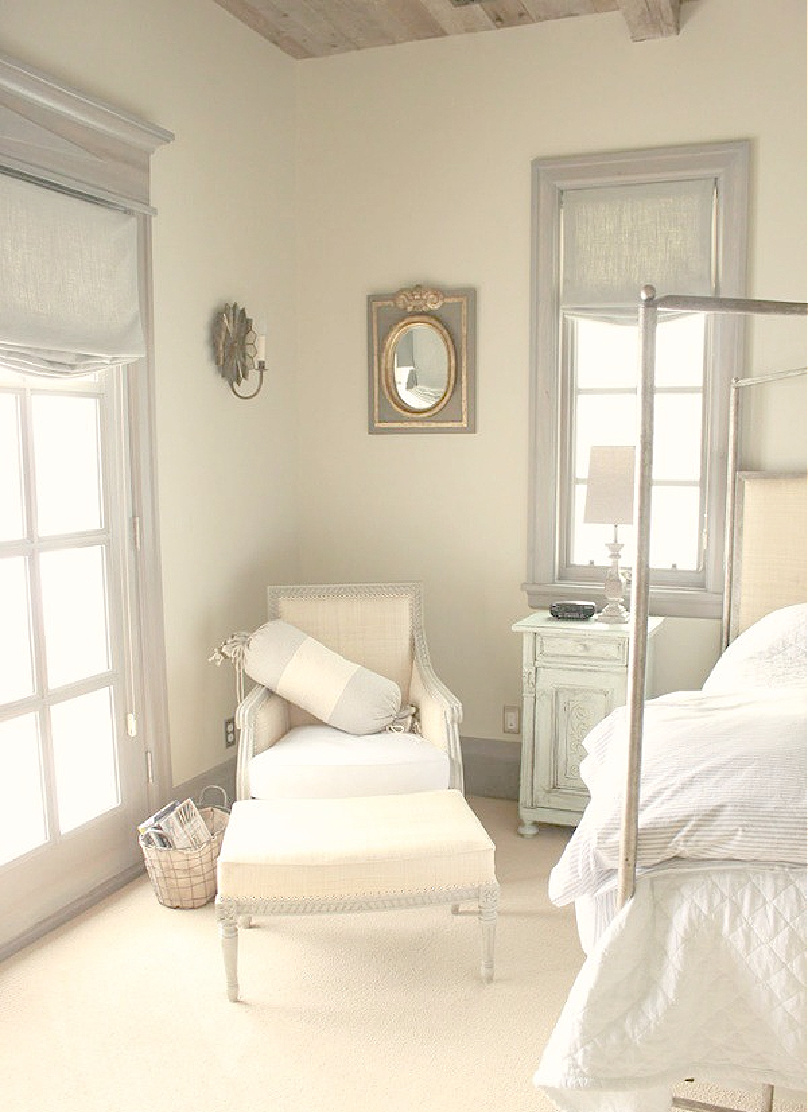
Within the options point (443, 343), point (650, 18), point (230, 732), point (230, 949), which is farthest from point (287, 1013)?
point (650, 18)

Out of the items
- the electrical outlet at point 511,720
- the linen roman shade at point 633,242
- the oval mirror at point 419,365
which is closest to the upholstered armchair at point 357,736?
the electrical outlet at point 511,720

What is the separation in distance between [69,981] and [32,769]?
1.89 ft

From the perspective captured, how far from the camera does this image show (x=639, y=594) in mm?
1652

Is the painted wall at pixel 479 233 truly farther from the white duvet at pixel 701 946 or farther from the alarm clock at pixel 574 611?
the white duvet at pixel 701 946

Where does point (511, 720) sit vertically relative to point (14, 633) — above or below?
below

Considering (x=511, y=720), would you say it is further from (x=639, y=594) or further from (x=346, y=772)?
(x=639, y=594)

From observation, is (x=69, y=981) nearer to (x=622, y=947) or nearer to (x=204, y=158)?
(x=622, y=947)

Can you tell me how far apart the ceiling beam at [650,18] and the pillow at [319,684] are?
2315 millimetres

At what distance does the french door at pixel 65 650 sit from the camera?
2730mm

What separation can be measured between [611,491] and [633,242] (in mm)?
916

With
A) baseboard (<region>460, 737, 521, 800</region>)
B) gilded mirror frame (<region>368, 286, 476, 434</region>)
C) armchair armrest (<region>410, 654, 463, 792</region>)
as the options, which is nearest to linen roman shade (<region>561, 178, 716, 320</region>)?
gilded mirror frame (<region>368, 286, 476, 434</region>)

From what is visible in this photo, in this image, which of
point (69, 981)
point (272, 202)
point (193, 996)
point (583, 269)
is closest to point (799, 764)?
point (193, 996)

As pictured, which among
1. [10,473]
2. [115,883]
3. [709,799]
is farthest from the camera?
[115,883]

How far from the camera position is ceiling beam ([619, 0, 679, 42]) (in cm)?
321
